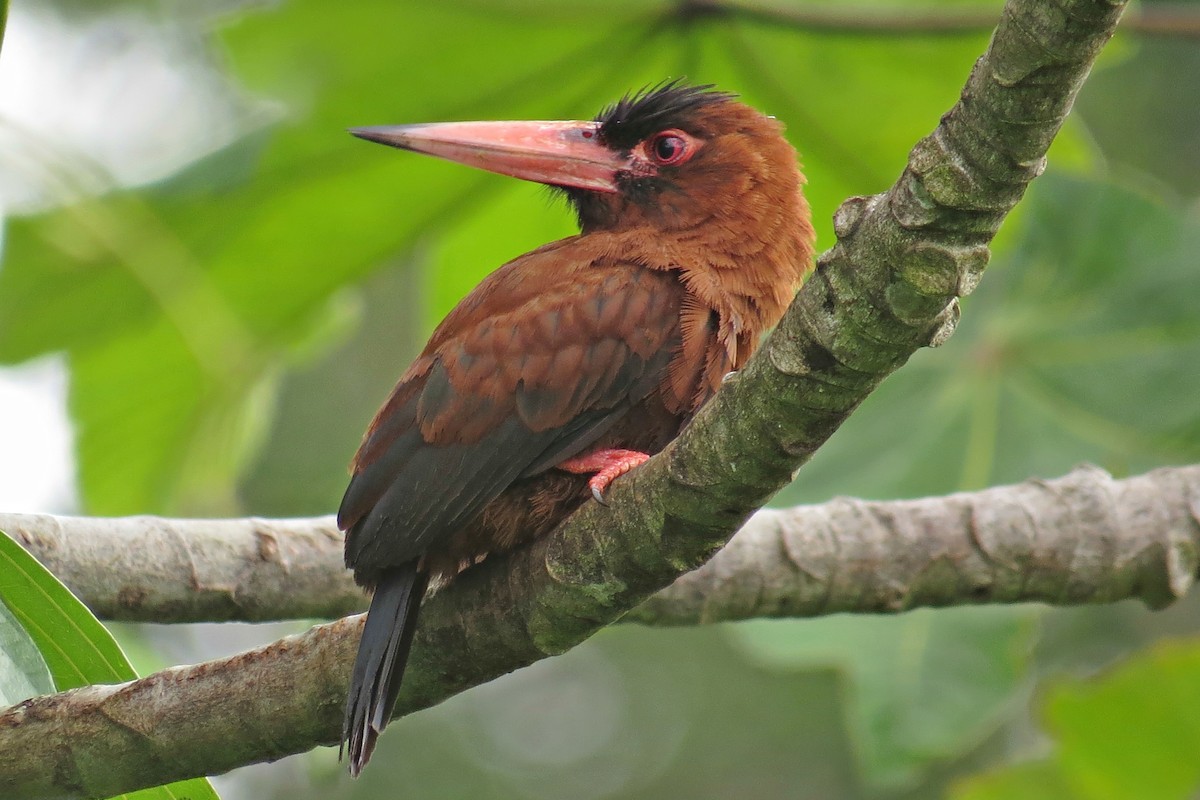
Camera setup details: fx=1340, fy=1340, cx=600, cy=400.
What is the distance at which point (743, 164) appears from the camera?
11.2ft

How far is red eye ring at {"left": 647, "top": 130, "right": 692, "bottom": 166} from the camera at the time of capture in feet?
11.3

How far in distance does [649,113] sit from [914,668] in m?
1.64

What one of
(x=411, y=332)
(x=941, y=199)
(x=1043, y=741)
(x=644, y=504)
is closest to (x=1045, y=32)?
(x=941, y=199)

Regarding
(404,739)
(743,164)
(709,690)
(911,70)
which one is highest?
(911,70)

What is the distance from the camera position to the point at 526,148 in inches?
130

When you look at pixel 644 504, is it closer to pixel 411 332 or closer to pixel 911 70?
pixel 911 70

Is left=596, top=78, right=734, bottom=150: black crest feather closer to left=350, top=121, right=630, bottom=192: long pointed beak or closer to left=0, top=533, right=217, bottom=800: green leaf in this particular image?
left=350, top=121, right=630, bottom=192: long pointed beak

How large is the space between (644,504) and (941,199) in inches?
29.5

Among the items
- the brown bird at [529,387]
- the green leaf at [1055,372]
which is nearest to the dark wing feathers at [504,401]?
the brown bird at [529,387]

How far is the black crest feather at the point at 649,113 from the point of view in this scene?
3.44 meters

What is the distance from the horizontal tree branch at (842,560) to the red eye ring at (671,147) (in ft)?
3.10

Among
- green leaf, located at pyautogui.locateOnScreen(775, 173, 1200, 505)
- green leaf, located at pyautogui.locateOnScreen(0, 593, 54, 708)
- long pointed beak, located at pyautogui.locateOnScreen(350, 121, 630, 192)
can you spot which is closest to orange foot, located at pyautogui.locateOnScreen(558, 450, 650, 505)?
long pointed beak, located at pyautogui.locateOnScreen(350, 121, 630, 192)

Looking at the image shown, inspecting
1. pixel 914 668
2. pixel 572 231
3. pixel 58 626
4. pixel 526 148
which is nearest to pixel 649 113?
pixel 526 148

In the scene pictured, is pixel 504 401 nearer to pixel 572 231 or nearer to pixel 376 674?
pixel 376 674
